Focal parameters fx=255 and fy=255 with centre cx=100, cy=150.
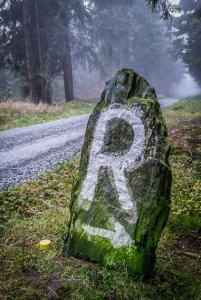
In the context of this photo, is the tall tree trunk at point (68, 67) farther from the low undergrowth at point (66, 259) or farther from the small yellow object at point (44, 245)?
the small yellow object at point (44, 245)

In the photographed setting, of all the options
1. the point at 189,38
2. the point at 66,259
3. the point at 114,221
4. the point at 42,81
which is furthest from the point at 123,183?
the point at 189,38

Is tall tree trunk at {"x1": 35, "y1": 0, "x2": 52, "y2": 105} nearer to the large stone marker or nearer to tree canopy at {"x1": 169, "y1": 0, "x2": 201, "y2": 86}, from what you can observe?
tree canopy at {"x1": 169, "y1": 0, "x2": 201, "y2": 86}

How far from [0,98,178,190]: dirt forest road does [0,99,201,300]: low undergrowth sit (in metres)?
0.90

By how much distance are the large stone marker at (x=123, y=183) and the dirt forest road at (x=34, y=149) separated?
232 centimetres

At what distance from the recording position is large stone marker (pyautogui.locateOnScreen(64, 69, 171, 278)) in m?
1.97

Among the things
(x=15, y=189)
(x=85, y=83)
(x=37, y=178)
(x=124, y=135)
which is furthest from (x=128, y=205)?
(x=85, y=83)

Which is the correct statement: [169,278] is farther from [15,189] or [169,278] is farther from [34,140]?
[34,140]

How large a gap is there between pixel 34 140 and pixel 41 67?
885 centimetres

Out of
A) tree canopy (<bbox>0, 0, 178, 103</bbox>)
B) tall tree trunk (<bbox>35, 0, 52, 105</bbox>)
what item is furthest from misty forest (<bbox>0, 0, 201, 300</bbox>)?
tree canopy (<bbox>0, 0, 178, 103</bbox>)

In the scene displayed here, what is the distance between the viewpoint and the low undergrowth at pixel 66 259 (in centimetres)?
181

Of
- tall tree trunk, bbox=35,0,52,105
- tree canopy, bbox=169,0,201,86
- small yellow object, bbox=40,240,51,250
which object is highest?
tree canopy, bbox=169,0,201,86

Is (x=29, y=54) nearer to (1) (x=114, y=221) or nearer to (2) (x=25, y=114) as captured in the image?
(2) (x=25, y=114)

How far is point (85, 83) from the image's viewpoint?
1531 inches

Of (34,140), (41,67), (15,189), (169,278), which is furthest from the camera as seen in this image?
(41,67)
